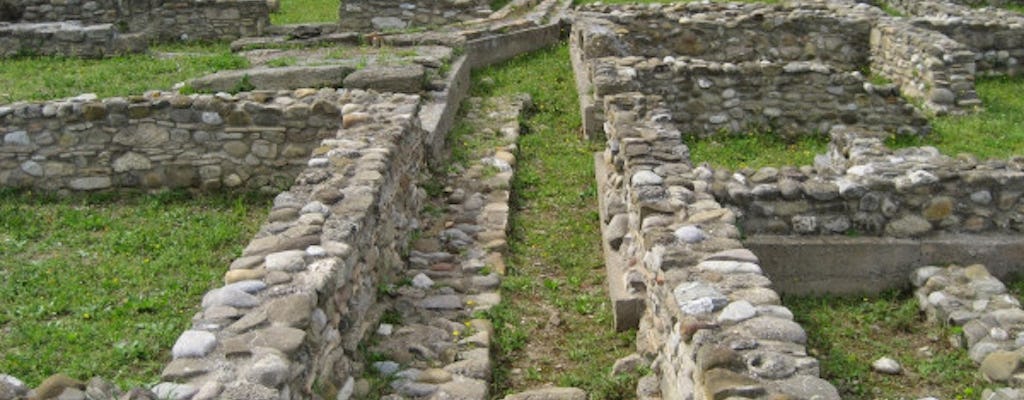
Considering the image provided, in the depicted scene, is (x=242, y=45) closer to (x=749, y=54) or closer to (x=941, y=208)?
(x=749, y=54)

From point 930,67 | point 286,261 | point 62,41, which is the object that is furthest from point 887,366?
point 62,41

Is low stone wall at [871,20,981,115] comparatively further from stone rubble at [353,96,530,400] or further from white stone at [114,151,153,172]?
white stone at [114,151,153,172]

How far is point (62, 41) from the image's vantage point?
14898mm

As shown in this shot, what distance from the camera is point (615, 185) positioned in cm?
834

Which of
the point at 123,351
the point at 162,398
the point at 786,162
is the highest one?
the point at 162,398

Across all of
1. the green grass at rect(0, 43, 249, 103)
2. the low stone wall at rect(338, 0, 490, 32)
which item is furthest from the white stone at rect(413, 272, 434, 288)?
the low stone wall at rect(338, 0, 490, 32)

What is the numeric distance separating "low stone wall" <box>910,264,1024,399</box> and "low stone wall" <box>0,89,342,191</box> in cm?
503

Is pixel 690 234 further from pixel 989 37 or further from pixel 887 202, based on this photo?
pixel 989 37

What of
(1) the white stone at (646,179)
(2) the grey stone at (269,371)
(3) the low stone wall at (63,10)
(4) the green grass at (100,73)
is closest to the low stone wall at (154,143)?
(4) the green grass at (100,73)

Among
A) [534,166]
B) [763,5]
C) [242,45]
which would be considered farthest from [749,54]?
[242,45]

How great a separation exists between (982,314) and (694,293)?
2.45m

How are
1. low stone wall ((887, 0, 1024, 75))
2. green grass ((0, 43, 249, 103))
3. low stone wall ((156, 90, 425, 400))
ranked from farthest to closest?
low stone wall ((887, 0, 1024, 75)) < green grass ((0, 43, 249, 103)) < low stone wall ((156, 90, 425, 400))

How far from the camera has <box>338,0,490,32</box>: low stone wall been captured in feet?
58.0

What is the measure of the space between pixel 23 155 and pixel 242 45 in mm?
6153
